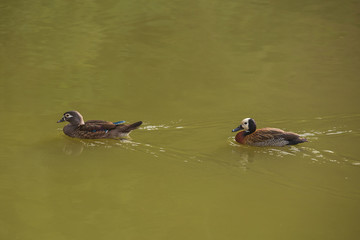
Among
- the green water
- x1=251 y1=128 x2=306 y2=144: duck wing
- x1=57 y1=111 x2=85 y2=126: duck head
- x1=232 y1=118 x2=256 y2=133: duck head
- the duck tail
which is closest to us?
the green water

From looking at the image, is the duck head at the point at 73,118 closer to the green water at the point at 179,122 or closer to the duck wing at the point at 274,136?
the green water at the point at 179,122

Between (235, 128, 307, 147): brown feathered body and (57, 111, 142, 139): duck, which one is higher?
(57, 111, 142, 139): duck

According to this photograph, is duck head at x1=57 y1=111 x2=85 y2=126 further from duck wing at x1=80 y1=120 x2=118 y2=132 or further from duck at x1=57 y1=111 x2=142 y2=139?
duck wing at x1=80 y1=120 x2=118 y2=132

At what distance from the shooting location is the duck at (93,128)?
7859 mm

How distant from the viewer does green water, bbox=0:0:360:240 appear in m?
5.85

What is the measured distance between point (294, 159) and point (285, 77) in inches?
159

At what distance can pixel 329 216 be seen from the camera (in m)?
5.86

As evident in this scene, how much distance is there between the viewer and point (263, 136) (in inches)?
305

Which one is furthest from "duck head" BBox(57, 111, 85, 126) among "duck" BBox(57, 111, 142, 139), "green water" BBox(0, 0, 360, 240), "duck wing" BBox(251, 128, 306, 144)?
"duck wing" BBox(251, 128, 306, 144)

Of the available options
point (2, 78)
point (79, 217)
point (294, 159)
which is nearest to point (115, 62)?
point (2, 78)

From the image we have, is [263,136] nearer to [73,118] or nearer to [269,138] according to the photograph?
[269,138]

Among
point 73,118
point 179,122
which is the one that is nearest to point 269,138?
point 179,122

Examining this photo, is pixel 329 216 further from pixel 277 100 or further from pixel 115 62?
pixel 115 62

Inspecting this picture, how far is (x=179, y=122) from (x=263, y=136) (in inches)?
53.8
